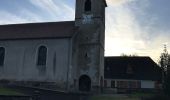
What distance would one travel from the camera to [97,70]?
135ft

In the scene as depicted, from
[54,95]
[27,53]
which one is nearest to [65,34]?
[27,53]

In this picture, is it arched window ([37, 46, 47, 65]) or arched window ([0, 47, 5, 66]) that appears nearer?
arched window ([37, 46, 47, 65])

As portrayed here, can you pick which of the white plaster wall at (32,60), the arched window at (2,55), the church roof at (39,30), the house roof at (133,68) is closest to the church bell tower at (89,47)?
the church roof at (39,30)

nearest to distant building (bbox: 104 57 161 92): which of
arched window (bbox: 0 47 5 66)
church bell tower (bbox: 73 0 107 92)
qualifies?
church bell tower (bbox: 73 0 107 92)

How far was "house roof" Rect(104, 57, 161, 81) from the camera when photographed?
55.8m

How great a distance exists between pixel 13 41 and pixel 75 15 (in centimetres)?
962

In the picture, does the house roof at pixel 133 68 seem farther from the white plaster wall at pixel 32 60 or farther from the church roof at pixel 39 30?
the white plaster wall at pixel 32 60

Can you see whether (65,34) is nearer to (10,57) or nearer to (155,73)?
(10,57)

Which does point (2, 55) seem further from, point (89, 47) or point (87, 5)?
point (87, 5)

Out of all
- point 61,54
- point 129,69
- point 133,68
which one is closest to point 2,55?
point 61,54

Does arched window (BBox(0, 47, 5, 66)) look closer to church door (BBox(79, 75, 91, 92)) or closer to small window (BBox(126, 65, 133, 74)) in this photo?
church door (BBox(79, 75, 91, 92))

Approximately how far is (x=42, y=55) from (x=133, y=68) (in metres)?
21.9

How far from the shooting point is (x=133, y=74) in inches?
2253

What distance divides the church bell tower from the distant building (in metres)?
12.6
